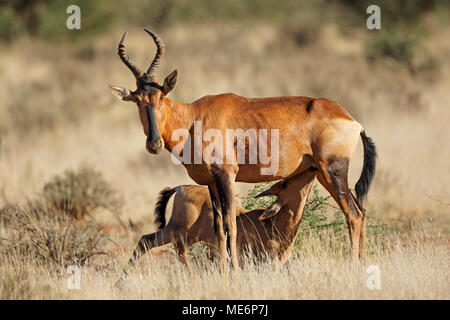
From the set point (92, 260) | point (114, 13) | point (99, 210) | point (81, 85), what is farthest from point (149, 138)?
point (114, 13)

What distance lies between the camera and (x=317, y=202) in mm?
9734

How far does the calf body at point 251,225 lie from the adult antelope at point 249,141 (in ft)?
1.77

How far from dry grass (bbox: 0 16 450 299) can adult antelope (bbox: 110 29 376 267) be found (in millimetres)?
690

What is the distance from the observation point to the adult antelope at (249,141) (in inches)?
300

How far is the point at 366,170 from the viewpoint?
836cm

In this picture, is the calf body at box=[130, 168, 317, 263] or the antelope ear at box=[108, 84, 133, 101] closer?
the antelope ear at box=[108, 84, 133, 101]

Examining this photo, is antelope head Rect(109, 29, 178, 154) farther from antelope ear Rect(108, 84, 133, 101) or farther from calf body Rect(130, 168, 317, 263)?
calf body Rect(130, 168, 317, 263)

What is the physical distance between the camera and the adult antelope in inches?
300

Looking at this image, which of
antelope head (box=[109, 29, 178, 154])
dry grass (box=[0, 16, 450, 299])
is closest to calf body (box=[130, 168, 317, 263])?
dry grass (box=[0, 16, 450, 299])

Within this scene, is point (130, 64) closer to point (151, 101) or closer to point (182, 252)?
point (151, 101)

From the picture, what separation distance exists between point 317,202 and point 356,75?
608 inches

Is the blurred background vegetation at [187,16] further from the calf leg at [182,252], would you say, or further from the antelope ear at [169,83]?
the antelope ear at [169,83]

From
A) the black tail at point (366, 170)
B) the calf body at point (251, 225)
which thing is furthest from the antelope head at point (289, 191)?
the black tail at point (366, 170)

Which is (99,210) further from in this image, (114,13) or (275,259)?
(114,13)
